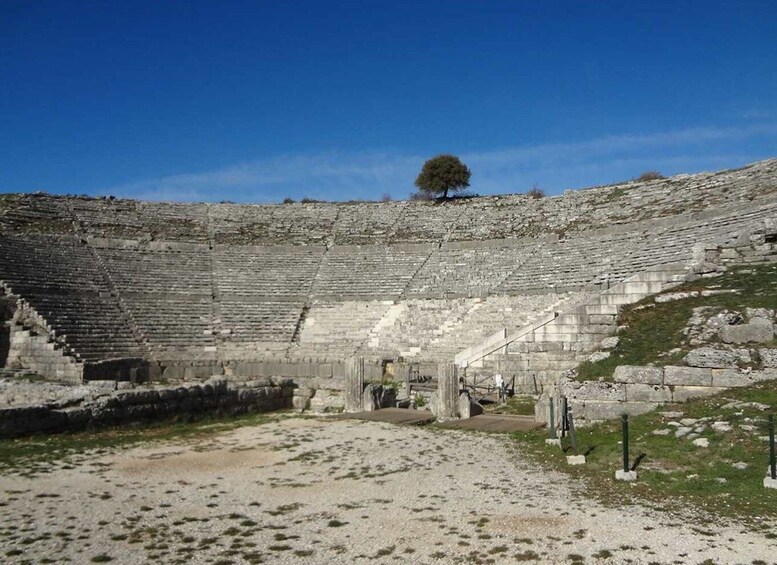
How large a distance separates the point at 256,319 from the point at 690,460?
2354 cm

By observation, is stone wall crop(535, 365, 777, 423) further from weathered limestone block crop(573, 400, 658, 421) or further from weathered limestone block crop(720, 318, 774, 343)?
weathered limestone block crop(720, 318, 774, 343)

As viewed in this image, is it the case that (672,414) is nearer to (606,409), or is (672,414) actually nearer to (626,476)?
(606,409)

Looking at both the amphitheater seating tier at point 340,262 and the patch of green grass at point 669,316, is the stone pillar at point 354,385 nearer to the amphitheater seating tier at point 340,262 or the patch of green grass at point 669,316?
the patch of green grass at point 669,316

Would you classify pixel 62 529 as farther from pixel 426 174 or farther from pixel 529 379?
pixel 426 174

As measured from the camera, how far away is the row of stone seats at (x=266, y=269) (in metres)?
32.8

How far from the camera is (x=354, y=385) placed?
706 inches

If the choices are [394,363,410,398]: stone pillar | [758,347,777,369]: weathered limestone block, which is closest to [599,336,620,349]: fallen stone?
[758,347,777,369]: weathered limestone block

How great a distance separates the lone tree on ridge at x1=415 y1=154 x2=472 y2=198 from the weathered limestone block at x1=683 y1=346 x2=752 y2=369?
3620cm

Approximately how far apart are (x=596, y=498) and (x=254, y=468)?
5.44 metres

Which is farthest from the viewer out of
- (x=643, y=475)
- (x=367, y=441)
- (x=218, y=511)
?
(x=367, y=441)

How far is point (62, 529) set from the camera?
23.7 ft

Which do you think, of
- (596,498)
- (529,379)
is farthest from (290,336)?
(596,498)

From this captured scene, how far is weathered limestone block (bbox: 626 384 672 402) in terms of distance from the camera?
38.8 ft

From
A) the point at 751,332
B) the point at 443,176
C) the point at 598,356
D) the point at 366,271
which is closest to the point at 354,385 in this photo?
the point at 598,356
